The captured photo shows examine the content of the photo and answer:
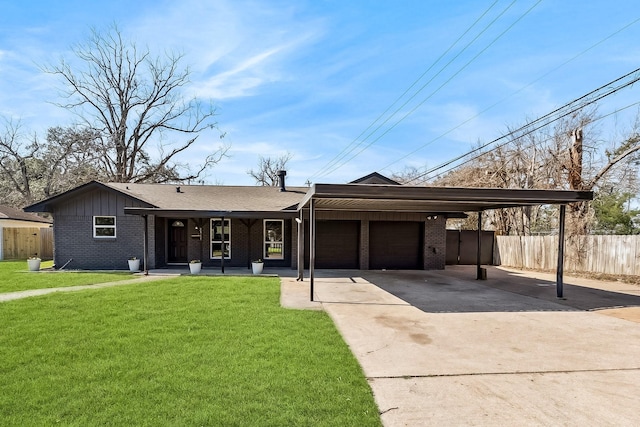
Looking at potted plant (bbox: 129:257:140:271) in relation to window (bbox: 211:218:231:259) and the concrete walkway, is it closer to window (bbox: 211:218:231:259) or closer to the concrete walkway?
the concrete walkway

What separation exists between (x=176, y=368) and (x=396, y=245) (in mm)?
11889

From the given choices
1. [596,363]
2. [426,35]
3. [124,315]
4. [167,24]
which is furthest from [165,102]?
[596,363]

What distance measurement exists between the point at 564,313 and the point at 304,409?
6.61 meters

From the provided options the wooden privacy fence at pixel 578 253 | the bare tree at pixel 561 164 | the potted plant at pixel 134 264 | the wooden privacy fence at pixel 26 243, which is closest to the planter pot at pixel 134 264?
the potted plant at pixel 134 264

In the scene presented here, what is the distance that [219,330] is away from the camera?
533 cm

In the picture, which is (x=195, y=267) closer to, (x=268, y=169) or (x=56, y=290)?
(x=56, y=290)

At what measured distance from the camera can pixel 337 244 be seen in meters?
14.4

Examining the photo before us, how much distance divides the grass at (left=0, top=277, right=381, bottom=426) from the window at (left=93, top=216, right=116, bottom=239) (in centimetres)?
722

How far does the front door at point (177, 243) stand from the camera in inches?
579

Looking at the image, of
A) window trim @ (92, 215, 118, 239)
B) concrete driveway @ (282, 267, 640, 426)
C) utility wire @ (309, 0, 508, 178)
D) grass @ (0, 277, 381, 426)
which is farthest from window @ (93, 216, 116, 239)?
utility wire @ (309, 0, 508, 178)

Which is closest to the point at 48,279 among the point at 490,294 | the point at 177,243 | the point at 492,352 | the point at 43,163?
the point at 177,243

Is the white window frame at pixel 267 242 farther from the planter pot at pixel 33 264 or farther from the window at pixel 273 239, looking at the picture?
the planter pot at pixel 33 264

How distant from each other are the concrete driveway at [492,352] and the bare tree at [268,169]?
30.7 metres

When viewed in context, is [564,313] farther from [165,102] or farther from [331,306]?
[165,102]
